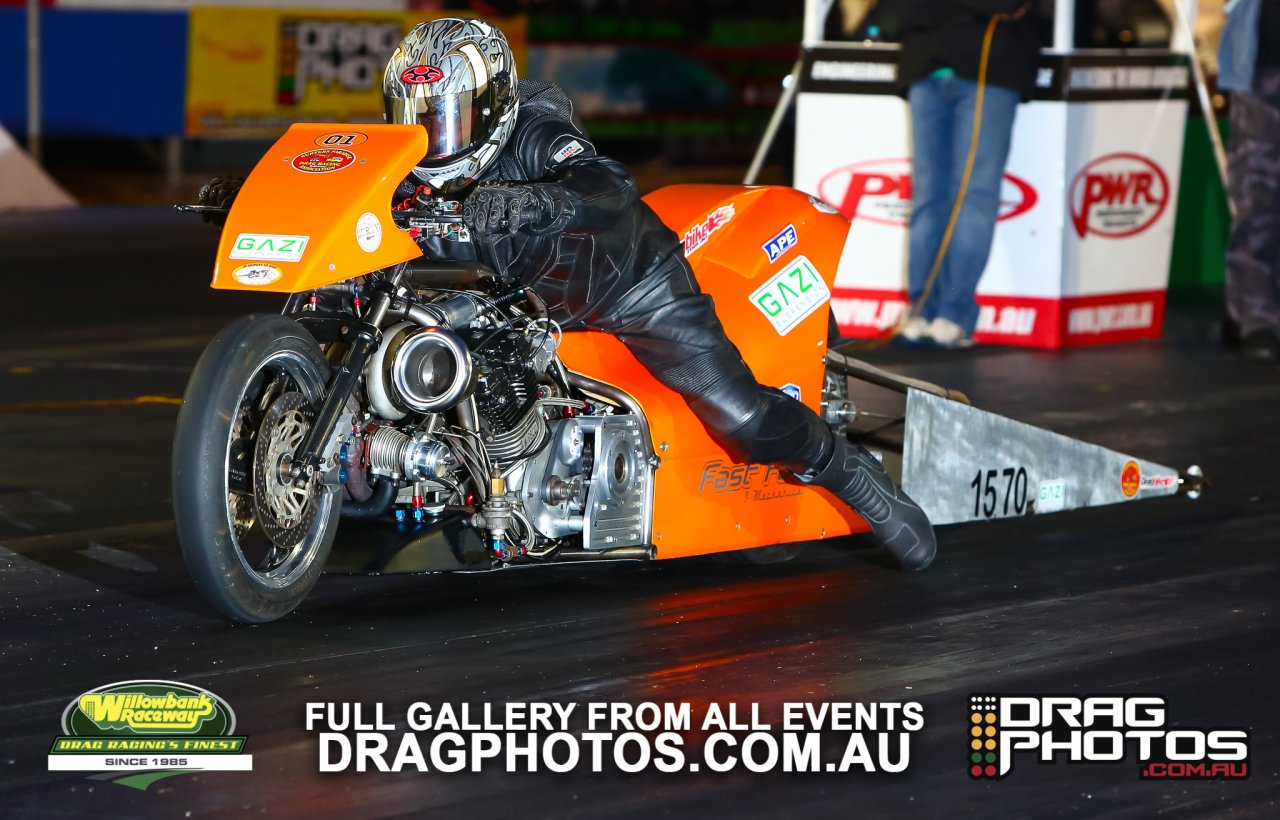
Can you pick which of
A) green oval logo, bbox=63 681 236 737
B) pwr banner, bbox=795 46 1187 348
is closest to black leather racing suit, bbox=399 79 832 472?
green oval logo, bbox=63 681 236 737

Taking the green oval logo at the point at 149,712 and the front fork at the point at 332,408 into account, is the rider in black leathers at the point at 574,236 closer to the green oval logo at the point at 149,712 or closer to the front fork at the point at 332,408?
the front fork at the point at 332,408

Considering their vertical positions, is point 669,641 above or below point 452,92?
below

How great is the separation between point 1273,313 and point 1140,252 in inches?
41.4

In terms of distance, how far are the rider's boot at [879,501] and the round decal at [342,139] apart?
69.5 inches

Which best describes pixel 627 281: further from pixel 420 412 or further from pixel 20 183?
pixel 20 183

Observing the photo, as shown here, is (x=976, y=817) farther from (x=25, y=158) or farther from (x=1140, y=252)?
(x=25, y=158)

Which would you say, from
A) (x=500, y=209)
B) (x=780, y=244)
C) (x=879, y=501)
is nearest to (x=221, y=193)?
(x=500, y=209)

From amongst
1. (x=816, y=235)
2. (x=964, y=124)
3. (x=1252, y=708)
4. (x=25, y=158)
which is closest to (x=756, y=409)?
(x=816, y=235)

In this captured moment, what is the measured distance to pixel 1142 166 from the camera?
41.8 ft

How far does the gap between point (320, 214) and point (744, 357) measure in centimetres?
165

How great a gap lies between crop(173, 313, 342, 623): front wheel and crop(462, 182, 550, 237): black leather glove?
0.55m

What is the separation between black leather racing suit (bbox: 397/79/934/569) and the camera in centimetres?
612

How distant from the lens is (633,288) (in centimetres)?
634

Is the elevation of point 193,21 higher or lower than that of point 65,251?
higher
